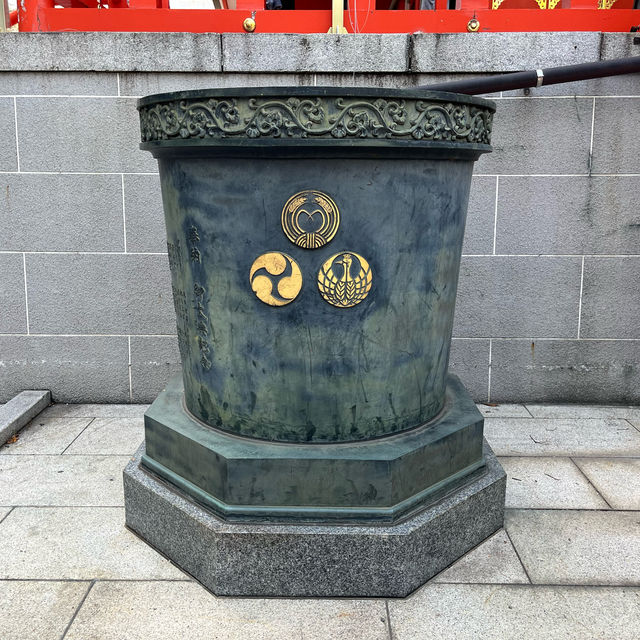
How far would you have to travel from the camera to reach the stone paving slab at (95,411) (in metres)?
4.73

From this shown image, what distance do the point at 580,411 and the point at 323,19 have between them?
369 cm

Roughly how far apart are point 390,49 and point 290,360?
290 cm

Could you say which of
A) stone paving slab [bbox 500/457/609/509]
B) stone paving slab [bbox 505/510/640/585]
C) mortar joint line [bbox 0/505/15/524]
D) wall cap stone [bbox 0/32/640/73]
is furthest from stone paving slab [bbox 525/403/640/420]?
mortar joint line [bbox 0/505/15/524]

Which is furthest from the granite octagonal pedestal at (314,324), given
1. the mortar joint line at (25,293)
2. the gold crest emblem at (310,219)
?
the mortar joint line at (25,293)

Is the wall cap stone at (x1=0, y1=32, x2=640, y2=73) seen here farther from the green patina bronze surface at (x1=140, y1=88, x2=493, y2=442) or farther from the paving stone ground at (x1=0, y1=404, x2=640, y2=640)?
the paving stone ground at (x1=0, y1=404, x2=640, y2=640)

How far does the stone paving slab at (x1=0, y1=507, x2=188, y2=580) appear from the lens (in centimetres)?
273

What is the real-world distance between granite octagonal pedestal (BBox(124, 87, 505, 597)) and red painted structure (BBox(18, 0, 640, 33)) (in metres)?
2.53

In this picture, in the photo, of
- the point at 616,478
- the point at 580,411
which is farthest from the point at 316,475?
the point at 580,411

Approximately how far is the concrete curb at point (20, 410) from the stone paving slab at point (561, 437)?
3295 mm

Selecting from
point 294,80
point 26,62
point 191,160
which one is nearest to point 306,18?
point 294,80

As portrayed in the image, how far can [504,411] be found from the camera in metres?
4.81

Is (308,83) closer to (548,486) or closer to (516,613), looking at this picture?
(548,486)

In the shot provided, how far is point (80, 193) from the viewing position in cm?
470

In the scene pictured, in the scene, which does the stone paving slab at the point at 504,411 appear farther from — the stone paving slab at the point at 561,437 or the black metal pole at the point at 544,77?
the black metal pole at the point at 544,77
